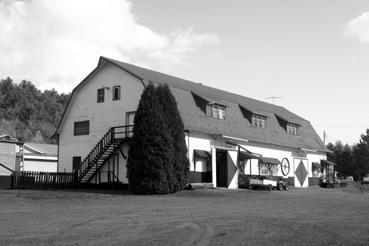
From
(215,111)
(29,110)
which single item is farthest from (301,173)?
(29,110)

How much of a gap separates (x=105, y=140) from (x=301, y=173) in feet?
67.2

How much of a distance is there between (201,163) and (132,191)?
746 centimetres

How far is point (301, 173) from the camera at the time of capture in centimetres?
4600

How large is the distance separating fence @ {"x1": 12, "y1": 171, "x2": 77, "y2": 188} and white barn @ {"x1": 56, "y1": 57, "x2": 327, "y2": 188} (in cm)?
89

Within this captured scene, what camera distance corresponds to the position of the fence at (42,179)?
30.8 metres

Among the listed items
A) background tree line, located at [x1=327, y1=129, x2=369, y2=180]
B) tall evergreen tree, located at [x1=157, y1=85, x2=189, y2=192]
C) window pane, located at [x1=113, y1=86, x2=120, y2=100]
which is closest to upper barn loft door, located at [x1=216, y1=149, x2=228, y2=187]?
tall evergreen tree, located at [x1=157, y1=85, x2=189, y2=192]

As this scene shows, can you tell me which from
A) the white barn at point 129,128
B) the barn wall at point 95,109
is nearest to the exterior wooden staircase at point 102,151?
the white barn at point 129,128

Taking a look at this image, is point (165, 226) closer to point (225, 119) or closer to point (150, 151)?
point (150, 151)

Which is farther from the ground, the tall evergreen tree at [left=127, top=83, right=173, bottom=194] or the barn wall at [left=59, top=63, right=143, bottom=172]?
the barn wall at [left=59, top=63, right=143, bottom=172]

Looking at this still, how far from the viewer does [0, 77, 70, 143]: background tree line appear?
79.6 metres

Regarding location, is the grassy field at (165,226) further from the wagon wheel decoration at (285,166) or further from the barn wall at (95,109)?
the wagon wheel decoration at (285,166)

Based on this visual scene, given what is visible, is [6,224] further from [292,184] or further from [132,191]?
[292,184]

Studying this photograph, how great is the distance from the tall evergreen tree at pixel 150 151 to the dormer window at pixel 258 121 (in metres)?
14.0

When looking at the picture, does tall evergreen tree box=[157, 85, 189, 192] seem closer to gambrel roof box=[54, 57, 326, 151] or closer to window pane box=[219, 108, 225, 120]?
gambrel roof box=[54, 57, 326, 151]
